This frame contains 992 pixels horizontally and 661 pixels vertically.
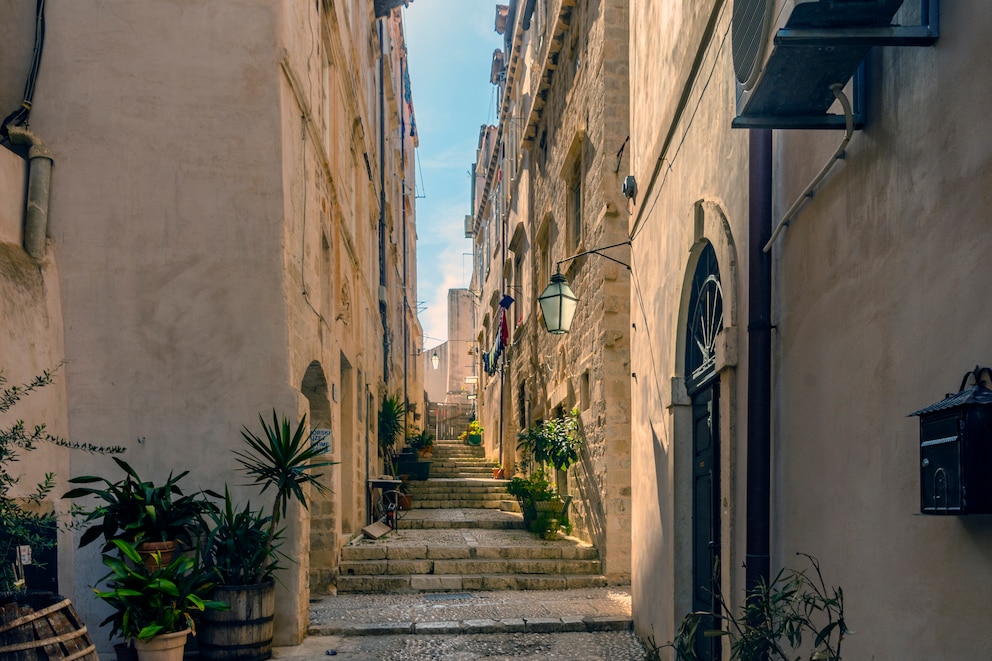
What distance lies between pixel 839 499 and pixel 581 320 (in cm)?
832

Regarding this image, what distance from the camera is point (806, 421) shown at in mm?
3170

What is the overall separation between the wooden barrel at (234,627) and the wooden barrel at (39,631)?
1.63 meters

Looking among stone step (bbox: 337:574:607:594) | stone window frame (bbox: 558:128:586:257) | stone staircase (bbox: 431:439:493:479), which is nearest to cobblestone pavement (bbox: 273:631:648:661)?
stone step (bbox: 337:574:607:594)

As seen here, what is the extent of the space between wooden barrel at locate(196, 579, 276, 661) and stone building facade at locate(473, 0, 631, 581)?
14.7 ft

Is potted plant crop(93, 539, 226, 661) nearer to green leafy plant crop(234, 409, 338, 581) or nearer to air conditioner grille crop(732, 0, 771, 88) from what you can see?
green leafy plant crop(234, 409, 338, 581)

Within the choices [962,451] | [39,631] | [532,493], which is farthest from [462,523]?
[962,451]

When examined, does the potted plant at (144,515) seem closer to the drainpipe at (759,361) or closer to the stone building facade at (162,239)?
the stone building facade at (162,239)

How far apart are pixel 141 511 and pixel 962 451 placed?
5.62m

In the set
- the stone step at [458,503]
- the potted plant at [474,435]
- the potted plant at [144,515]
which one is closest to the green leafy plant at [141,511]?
the potted plant at [144,515]

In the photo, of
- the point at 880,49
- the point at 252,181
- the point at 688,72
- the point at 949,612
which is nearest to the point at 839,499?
the point at 949,612

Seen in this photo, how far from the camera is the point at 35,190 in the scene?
21.4 feet

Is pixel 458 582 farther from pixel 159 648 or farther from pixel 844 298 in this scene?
pixel 844 298

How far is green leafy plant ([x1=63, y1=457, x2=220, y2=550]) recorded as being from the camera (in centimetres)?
591

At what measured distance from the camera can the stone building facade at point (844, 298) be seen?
2.04 meters
